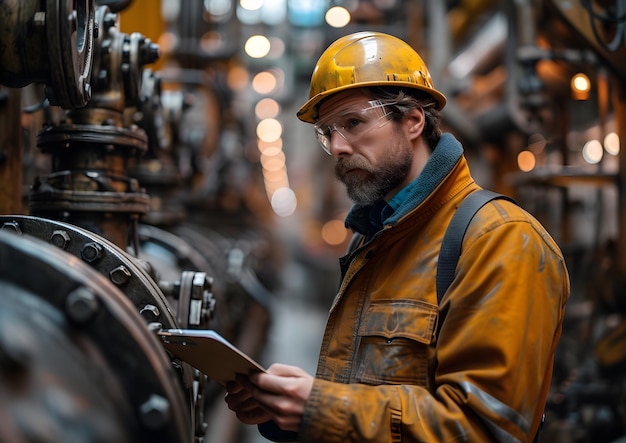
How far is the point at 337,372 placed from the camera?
1930mm

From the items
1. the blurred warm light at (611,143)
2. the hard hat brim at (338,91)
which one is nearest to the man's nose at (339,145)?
the hard hat brim at (338,91)

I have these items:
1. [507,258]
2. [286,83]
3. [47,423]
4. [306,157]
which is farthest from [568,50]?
[306,157]

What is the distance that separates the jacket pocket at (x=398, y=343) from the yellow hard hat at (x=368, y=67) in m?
0.58

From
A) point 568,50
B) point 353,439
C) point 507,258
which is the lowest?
point 353,439

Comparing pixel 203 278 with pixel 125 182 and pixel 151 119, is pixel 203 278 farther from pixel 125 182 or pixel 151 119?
pixel 151 119

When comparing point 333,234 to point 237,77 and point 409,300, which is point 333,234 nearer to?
point 237,77

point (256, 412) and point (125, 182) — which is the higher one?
point (125, 182)

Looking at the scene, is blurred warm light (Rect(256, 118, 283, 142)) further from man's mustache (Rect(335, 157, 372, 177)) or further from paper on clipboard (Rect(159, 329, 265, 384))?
paper on clipboard (Rect(159, 329, 265, 384))

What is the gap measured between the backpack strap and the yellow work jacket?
24 millimetres

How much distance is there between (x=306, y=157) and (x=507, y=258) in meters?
28.6

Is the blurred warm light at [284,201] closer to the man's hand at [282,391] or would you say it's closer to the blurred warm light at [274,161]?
the blurred warm light at [274,161]

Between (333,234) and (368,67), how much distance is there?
87.4 feet

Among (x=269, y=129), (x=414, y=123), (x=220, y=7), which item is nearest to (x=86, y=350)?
(x=414, y=123)

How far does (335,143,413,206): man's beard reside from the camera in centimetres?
201
